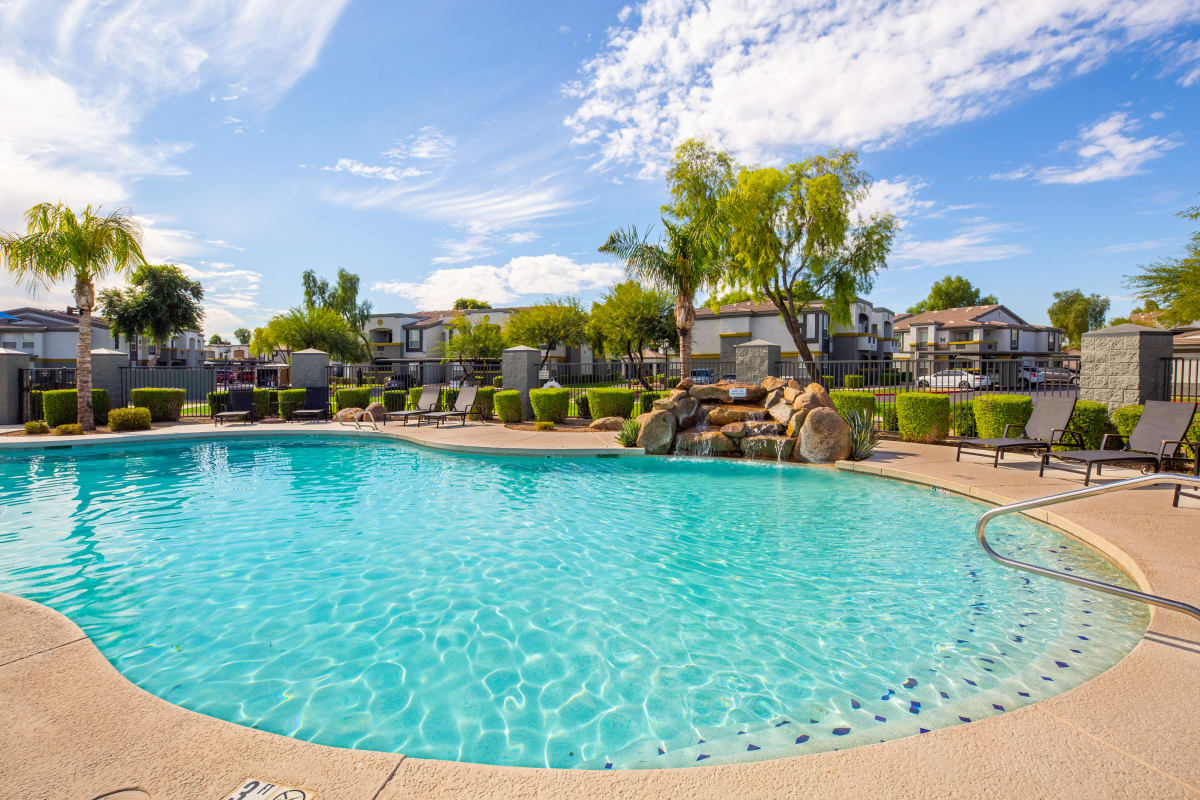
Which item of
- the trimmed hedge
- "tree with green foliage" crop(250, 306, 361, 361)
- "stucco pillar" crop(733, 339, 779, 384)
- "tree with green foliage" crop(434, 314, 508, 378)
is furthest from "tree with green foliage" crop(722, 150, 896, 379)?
"tree with green foliage" crop(250, 306, 361, 361)

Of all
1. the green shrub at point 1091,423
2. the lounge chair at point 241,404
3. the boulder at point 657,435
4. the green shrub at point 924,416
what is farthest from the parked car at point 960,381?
the lounge chair at point 241,404

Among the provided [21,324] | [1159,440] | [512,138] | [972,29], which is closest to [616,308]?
[512,138]

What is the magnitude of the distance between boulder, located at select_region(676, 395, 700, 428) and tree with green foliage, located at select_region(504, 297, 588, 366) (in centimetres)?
2962

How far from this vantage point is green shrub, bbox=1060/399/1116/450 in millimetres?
9789

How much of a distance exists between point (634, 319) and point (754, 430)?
82.0 ft

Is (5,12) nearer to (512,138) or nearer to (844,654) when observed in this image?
(512,138)

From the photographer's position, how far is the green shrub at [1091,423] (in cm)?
979

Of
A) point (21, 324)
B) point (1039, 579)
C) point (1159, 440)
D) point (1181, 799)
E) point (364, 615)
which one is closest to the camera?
point (1181, 799)

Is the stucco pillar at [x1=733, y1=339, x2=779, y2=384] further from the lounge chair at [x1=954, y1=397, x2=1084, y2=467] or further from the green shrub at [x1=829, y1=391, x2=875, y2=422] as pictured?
the lounge chair at [x1=954, y1=397, x2=1084, y2=467]

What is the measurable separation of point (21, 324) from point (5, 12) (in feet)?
166

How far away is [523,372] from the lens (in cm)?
1792

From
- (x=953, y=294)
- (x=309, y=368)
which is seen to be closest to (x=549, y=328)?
(x=309, y=368)

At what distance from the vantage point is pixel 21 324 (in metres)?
44.8

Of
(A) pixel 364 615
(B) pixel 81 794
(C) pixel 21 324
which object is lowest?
(A) pixel 364 615
